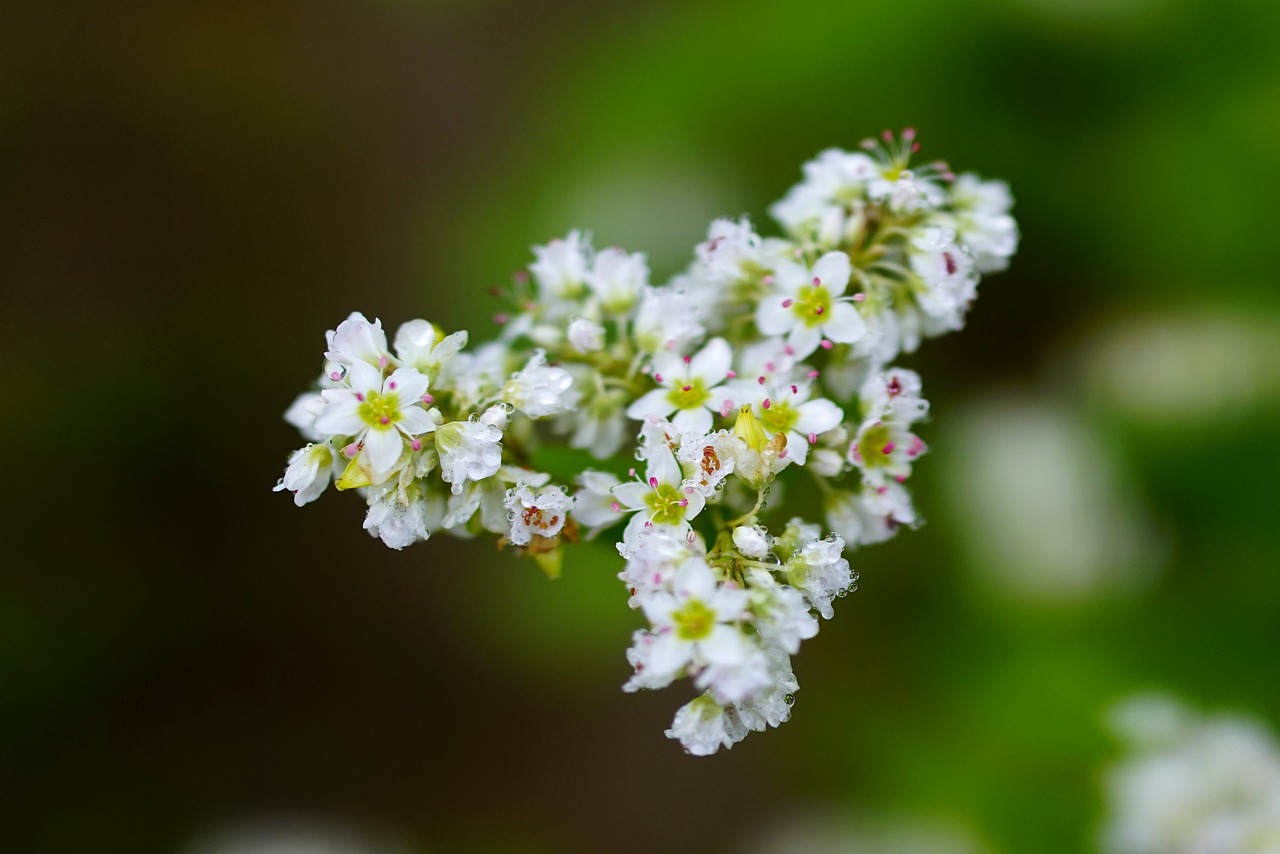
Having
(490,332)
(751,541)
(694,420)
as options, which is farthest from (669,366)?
(490,332)

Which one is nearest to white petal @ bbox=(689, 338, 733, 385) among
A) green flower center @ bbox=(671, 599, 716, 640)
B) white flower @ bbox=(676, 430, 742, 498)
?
white flower @ bbox=(676, 430, 742, 498)

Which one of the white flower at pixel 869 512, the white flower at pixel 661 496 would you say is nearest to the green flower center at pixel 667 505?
the white flower at pixel 661 496

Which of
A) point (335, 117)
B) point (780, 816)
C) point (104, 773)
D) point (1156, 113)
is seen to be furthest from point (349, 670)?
point (1156, 113)

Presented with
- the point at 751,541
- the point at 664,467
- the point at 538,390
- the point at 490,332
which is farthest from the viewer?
the point at 490,332

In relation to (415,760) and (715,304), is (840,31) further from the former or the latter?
(415,760)

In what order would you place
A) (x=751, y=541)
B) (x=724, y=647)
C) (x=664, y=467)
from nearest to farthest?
(x=724, y=647)
(x=751, y=541)
(x=664, y=467)

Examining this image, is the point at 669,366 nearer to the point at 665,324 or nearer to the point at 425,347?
the point at 665,324
